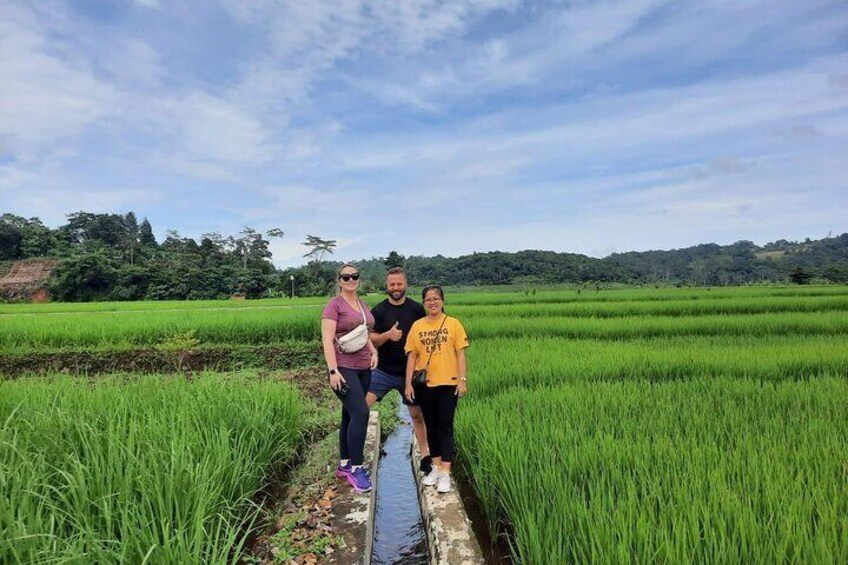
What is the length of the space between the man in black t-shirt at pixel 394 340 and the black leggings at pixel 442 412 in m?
0.28

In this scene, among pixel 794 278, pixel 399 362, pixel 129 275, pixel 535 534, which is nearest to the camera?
pixel 535 534

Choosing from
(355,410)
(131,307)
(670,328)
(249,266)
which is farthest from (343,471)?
(249,266)

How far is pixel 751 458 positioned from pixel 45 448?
4469 mm

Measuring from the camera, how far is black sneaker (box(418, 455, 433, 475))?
3.91 meters

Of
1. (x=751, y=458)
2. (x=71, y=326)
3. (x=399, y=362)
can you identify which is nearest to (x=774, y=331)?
(x=751, y=458)

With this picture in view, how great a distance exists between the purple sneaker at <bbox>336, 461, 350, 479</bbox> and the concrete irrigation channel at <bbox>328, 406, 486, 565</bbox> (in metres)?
0.14

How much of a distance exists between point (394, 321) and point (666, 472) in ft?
7.37

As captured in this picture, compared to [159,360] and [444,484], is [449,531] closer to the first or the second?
[444,484]

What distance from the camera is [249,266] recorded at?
177 ft

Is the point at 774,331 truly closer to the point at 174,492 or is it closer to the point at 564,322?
the point at 564,322

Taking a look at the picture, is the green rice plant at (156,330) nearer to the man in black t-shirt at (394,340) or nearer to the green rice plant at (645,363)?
the green rice plant at (645,363)

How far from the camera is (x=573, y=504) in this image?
8.20 ft

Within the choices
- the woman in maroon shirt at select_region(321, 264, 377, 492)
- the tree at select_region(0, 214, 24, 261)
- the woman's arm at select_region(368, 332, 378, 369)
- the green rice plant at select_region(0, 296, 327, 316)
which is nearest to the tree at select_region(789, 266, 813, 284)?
the green rice plant at select_region(0, 296, 327, 316)

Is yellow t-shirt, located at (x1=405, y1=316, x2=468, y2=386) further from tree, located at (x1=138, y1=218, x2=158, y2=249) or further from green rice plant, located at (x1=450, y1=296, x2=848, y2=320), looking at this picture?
tree, located at (x1=138, y1=218, x2=158, y2=249)
